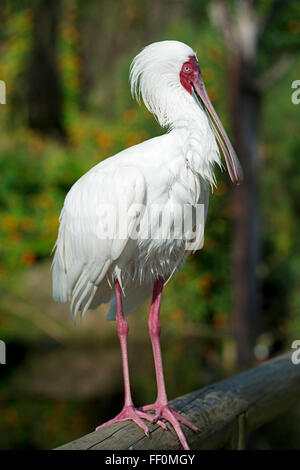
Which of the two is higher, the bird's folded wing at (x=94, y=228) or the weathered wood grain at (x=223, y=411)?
the bird's folded wing at (x=94, y=228)

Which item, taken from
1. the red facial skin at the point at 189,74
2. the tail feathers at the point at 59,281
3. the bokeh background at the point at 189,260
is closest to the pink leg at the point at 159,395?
the tail feathers at the point at 59,281

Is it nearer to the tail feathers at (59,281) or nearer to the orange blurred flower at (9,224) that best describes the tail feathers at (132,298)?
the tail feathers at (59,281)

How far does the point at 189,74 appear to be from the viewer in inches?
113

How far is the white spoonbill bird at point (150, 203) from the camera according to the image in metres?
2.68

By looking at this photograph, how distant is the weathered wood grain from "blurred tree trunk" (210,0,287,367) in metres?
3.60

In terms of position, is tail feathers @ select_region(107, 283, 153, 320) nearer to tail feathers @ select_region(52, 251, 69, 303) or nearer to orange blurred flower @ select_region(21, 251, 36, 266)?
tail feathers @ select_region(52, 251, 69, 303)

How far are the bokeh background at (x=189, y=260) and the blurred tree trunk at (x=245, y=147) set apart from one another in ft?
0.05

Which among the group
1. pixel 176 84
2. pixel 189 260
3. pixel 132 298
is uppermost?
pixel 176 84

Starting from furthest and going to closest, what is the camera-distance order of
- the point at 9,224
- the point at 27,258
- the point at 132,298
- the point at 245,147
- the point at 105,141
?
the point at 105,141 → the point at 9,224 → the point at 27,258 → the point at 245,147 → the point at 132,298

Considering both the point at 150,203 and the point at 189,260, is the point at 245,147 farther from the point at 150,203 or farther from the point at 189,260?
the point at 150,203

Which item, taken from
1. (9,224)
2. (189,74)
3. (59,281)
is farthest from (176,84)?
(9,224)

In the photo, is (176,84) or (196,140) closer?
(196,140)

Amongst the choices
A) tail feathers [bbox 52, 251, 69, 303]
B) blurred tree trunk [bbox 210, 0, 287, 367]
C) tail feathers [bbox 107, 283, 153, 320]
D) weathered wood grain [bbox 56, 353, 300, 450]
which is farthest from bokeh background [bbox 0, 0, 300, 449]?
tail feathers [bbox 52, 251, 69, 303]

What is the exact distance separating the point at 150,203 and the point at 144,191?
0.06 m
